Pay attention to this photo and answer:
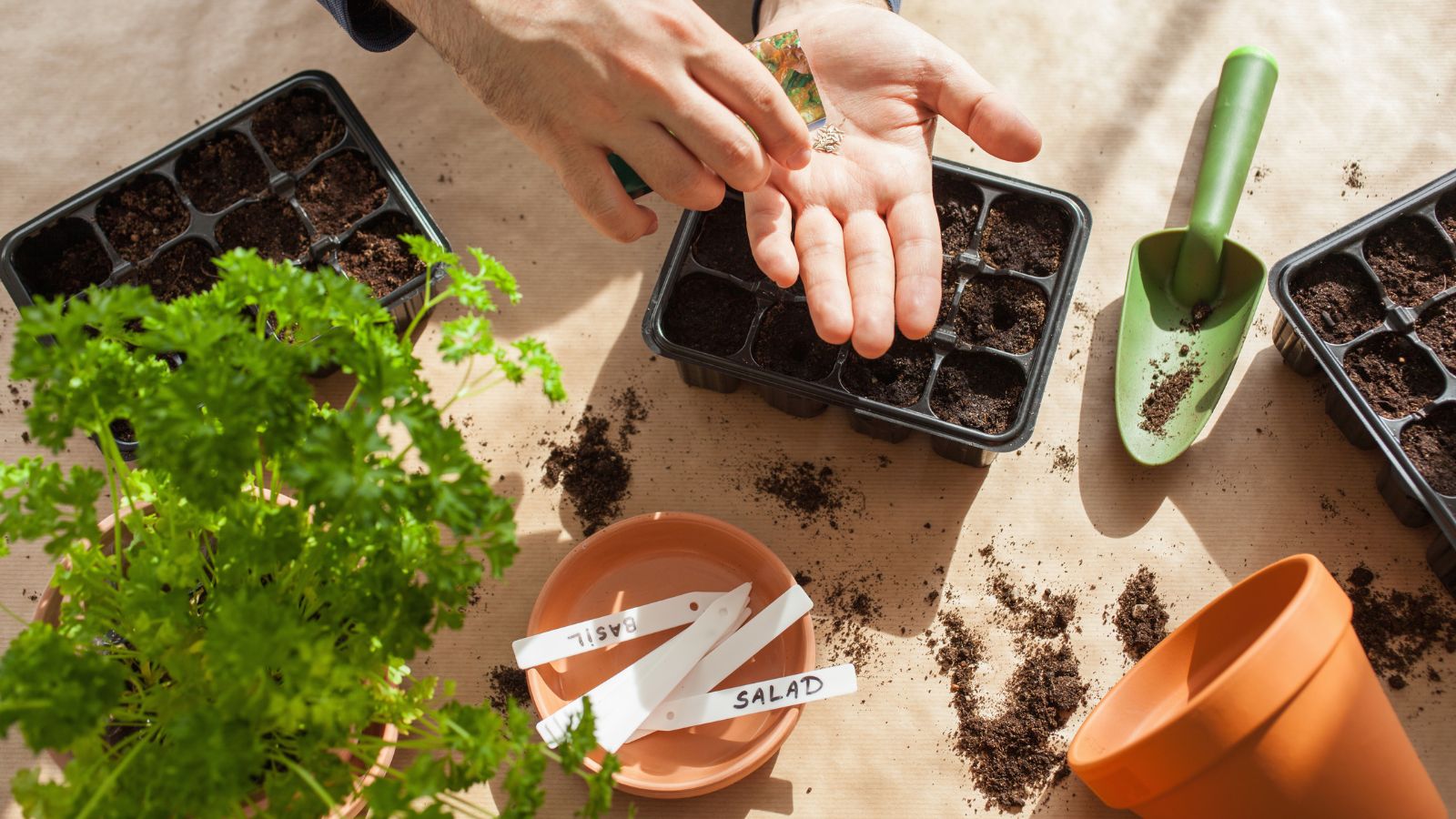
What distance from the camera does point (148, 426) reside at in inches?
34.4

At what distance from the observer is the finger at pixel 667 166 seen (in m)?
1.29

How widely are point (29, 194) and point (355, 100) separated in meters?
0.55

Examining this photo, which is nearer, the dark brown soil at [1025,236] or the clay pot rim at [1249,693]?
the clay pot rim at [1249,693]

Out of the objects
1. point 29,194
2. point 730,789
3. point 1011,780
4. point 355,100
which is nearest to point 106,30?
point 29,194

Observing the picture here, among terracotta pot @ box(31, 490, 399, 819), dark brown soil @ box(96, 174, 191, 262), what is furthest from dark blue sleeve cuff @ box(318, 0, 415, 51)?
terracotta pot @ box(31, 490, 399, 819)

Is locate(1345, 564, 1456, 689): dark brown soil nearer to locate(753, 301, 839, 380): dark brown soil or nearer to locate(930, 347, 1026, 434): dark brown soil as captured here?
locate(930, 347, 1026, 434): dark brown soil

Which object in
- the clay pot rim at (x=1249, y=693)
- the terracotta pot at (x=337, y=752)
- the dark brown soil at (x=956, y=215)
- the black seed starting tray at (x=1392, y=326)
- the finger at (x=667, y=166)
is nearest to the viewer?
the clay pot rim at (x=1249, y=693)

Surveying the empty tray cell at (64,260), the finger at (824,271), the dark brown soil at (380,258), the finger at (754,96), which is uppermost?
the finger at (754,96)

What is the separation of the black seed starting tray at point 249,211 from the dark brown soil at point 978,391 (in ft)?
2.52

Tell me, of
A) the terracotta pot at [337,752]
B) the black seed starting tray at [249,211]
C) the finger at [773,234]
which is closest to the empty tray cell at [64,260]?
the black seed starting tray at [249,211]

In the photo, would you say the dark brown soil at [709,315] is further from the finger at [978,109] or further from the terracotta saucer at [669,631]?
the finger at [978,109]

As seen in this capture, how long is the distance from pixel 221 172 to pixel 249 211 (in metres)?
0.09

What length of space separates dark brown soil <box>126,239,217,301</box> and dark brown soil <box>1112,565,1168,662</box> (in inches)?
56.0

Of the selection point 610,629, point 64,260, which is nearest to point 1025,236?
point 610,629
